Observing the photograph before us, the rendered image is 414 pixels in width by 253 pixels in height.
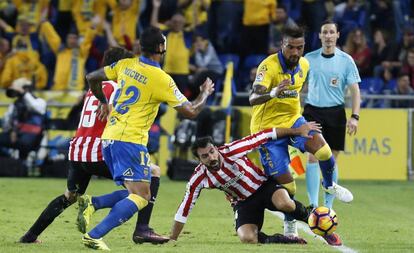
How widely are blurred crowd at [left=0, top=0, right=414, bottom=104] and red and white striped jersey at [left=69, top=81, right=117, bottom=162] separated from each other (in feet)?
33.0

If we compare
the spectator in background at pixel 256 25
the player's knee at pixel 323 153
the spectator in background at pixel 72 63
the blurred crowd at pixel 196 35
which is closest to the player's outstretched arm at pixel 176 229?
the player's knee at pixel 323 153

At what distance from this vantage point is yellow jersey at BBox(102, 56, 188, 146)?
9945mm

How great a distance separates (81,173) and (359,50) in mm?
12138

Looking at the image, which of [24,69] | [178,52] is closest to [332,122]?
[178,52]

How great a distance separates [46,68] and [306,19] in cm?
518

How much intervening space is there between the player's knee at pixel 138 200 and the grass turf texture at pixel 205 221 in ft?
1.37

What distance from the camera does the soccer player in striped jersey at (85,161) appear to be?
10.6 m

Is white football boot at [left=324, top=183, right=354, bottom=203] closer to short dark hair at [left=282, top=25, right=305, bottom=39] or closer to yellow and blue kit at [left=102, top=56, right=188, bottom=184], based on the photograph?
short dark hair at [left=282, top=25, right=305, bottom=39]

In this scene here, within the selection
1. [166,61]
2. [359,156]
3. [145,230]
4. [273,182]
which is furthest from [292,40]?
[166,61]

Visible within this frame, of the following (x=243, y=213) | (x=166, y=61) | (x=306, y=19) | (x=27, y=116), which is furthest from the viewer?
(x=306, y=19)

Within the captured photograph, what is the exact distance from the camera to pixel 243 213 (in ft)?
37.7

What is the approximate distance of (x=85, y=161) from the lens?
10.6 metres

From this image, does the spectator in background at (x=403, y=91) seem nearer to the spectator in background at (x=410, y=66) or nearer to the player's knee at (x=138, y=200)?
the spectator in background at (x=410, y=66)

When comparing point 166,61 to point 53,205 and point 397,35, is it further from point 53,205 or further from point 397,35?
point 53,205
